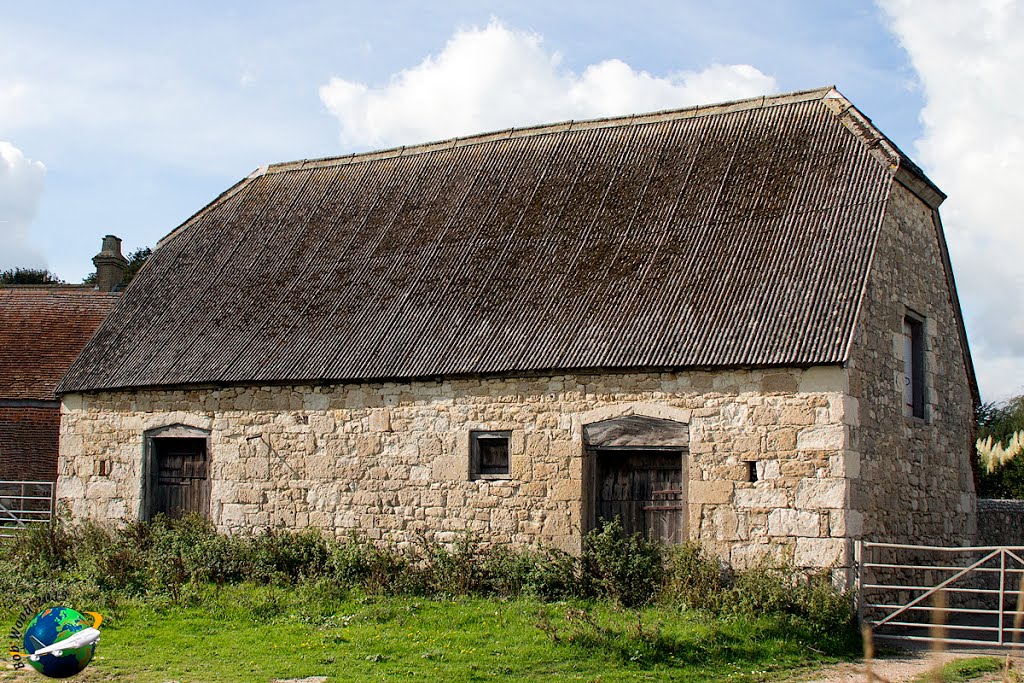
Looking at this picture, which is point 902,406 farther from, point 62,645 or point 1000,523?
point 62,645

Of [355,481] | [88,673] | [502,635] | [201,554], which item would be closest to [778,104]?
[355,481]

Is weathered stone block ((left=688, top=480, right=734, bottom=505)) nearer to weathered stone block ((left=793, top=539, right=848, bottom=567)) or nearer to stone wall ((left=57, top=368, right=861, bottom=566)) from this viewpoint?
stone wall ((left=57, top=368, right=861, bottom=566))

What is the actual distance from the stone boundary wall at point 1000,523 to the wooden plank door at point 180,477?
11185 mm

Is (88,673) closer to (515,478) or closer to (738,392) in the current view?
(515,478)

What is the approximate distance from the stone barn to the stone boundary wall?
0.73m

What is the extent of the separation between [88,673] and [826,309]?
8.30 meters

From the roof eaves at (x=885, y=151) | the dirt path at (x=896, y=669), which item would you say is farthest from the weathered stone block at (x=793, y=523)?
the roof eaves at (x=885, y=151)

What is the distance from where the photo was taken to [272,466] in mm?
14383

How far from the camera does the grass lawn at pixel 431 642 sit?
8984 mm

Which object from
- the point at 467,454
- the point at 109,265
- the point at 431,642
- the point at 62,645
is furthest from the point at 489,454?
the point at 109,265

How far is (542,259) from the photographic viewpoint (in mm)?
14477

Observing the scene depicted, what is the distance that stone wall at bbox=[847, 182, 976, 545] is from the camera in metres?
12.1

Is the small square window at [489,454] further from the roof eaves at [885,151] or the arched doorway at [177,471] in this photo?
the roof eaves at [885,151]

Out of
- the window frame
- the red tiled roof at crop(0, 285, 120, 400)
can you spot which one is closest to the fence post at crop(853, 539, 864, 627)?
the window frame
